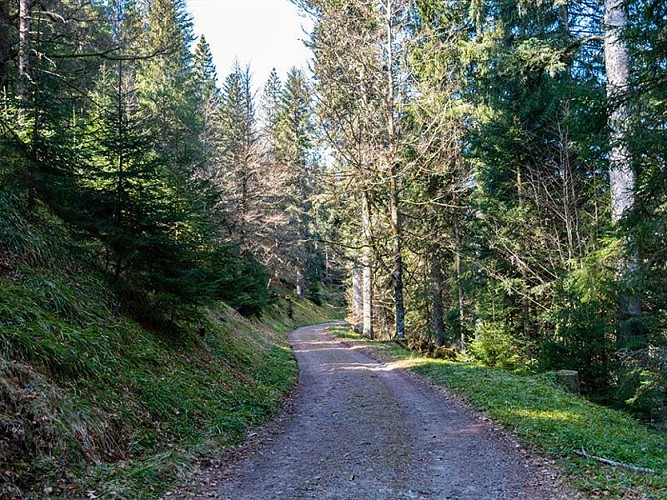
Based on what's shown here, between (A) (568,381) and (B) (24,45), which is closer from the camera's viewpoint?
(A) (568,381)

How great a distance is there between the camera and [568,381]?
10.2 m

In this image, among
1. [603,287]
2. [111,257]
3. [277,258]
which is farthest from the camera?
[277,258]

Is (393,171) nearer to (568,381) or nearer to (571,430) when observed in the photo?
(568,381)

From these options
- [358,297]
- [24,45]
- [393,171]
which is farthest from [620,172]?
[358,297]

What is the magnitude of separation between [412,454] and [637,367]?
562cm

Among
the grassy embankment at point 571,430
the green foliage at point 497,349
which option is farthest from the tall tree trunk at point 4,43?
the green foliage at point 497,349

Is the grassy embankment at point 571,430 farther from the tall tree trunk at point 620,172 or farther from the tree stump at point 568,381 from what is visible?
the tall tree trunk at point 620,172

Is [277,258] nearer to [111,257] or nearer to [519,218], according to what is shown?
[519,218]

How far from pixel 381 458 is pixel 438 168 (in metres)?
13.4

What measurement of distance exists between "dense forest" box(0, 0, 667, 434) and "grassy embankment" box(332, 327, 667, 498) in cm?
183

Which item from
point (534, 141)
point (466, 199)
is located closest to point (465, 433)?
point (534, 141)

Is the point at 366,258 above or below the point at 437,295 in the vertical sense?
Result: above

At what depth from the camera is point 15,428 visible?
13.3ft

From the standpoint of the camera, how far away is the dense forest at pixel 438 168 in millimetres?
8164
